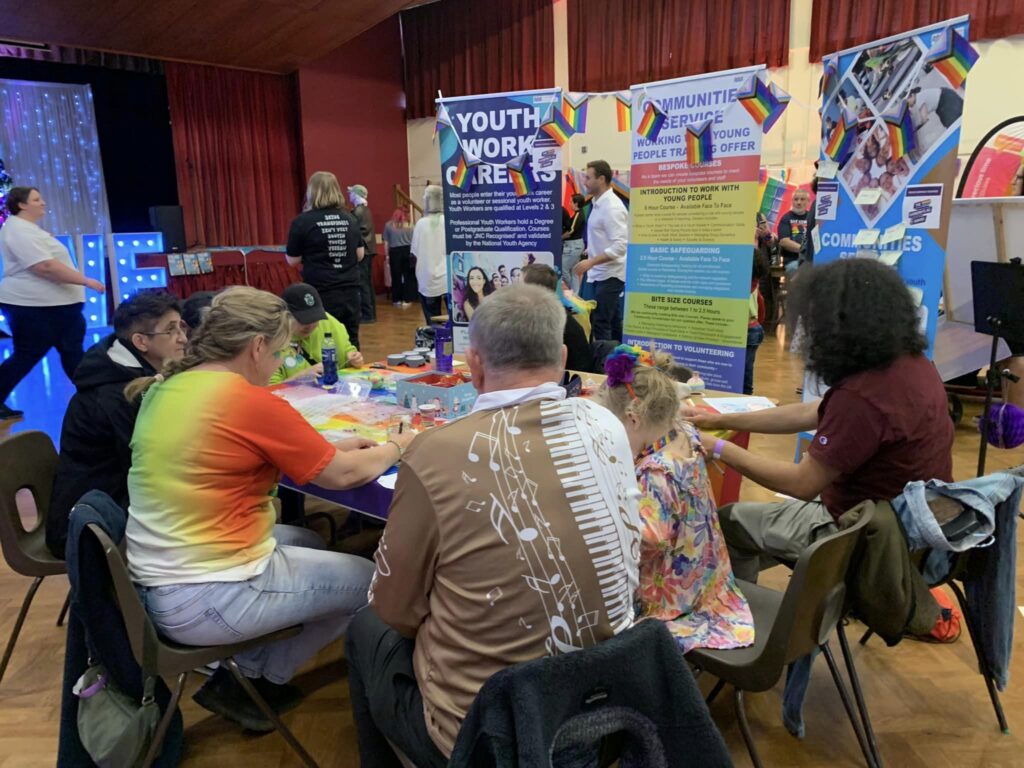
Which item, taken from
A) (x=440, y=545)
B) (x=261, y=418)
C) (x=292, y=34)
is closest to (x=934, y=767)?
(x=440, y=545)

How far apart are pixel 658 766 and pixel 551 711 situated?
24 centimetres

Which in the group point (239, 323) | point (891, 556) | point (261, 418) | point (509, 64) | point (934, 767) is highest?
point (509, 64)

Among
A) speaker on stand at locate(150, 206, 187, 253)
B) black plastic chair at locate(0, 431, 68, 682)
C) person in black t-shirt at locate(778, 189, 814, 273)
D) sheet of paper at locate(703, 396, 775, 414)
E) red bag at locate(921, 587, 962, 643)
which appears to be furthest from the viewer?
speaker on stand at locate(150, 206, 187, 253)

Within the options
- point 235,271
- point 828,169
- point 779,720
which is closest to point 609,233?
point 828,169

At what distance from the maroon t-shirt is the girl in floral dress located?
40cm

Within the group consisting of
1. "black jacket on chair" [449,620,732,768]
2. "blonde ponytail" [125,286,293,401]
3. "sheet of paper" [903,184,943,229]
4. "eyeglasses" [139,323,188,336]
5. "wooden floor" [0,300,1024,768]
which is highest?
"sheet of paper" [903,184,943,229]

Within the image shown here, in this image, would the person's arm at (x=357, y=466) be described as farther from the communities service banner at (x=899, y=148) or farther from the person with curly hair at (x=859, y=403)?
the communities service banner at (x=899, y=148)

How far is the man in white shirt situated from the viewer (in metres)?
5.01

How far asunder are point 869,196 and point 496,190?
1.92 m

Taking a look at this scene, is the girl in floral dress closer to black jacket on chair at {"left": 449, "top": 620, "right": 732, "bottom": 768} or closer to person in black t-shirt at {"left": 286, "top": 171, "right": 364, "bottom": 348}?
black jacket on chair at {"left": 449, "top": 620, "right": 732, "bottom": 768}

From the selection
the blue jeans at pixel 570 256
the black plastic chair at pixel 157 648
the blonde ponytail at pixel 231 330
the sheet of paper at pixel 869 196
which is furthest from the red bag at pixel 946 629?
the blue jeans at pixel 570 256

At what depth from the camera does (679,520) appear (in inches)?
62.6

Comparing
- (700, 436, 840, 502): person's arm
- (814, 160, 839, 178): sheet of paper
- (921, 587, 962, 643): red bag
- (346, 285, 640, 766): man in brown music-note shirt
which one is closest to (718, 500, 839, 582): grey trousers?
(700, 436, 840, 502): person's arm

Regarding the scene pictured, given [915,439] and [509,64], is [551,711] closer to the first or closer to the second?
[915,439]
